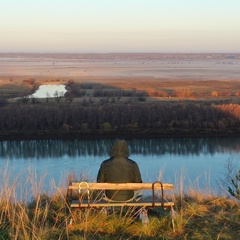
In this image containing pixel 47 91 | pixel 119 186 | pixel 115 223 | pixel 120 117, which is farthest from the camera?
pixel 47 91

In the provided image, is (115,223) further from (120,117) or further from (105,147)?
(120,117)

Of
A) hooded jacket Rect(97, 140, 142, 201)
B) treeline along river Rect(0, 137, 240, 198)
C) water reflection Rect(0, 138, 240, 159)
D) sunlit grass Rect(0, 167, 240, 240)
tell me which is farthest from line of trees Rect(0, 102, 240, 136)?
hooded jacket Rect(97, 140, 142, 201)

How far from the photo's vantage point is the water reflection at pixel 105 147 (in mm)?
24016

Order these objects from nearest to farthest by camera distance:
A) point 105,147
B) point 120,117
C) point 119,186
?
point 119,186, point 105,147, point 120,117

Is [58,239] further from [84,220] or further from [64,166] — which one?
[64,166]

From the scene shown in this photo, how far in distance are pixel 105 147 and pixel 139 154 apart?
11.5ft

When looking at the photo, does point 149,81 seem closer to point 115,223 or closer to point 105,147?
point 105,147

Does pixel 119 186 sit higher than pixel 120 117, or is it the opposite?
pixel 119 186

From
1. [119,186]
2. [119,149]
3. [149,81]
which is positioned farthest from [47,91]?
[119,186]

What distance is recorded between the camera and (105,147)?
2623 centimetres

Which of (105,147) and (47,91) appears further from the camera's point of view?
(47,91)

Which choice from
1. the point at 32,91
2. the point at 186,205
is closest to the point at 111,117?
the point at 32,91

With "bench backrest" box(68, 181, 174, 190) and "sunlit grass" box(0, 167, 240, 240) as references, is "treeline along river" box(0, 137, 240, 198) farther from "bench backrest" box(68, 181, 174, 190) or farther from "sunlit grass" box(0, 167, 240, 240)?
"bench backrest" box(68, 181, 174, 190)

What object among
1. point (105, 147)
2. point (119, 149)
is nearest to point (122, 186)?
point (119, 149)
